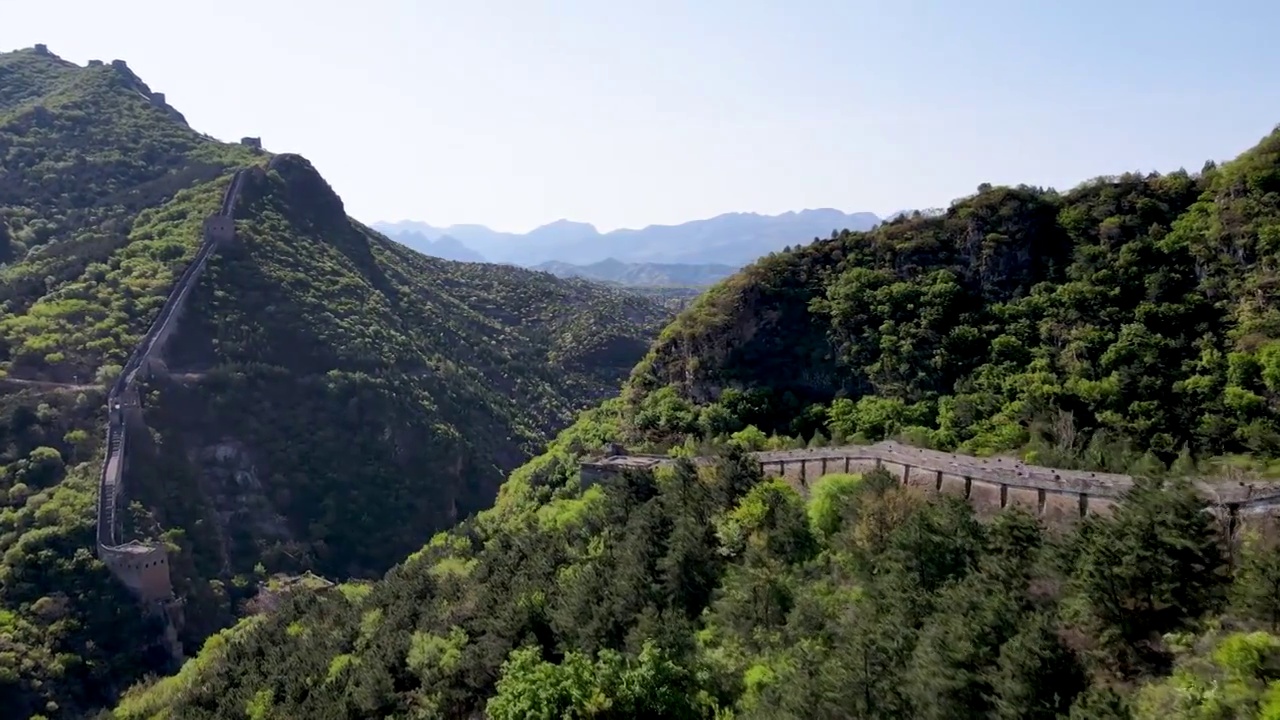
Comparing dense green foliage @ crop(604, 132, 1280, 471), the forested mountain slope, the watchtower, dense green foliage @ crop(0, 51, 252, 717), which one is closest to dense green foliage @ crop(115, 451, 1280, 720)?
dense green foliage @ crop(604, 132, 1280, 471)

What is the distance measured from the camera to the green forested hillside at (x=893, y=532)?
1287cm

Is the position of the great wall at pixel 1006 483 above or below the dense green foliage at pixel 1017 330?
below

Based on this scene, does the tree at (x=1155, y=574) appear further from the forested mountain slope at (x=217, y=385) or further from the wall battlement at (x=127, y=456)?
the wall battlement at (x=127, y=456)

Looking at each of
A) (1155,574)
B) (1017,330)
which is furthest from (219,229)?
(1155,574)

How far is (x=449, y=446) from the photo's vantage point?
6194cm

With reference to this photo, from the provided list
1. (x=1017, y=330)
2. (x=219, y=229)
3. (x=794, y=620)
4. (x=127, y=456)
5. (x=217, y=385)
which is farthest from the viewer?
(x=219, y=229)

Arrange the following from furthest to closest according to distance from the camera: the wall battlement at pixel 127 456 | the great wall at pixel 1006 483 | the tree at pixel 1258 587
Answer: the wall battlement at pixel 127 456 < the great wall at pixel 1006 483 < the tree at pixel 1258 587

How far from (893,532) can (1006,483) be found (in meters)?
3.07

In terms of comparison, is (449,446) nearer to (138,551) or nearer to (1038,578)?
(138,551)

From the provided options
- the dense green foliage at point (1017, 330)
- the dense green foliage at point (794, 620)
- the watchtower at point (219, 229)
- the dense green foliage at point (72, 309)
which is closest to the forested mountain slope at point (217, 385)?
the dense green foliage at point (72, 309)

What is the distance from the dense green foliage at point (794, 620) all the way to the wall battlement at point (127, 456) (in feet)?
46.6

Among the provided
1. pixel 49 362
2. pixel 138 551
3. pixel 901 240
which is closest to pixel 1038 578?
pixel 901 240

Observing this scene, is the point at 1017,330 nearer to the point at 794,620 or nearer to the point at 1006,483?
the point at 1006,483

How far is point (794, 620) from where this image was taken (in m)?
16.8
